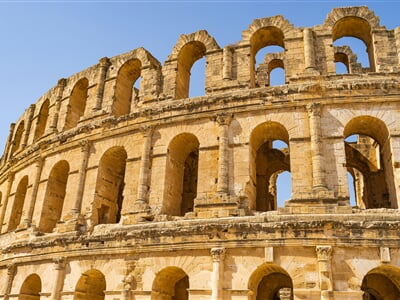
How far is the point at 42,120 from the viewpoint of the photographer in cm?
1922

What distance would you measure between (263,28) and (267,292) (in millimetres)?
8579

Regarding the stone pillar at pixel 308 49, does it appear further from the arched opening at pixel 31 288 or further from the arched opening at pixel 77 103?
the arched opening at pixel 31 288

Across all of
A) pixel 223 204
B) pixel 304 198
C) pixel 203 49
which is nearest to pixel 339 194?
pixel 304 198

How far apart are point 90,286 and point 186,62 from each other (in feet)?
27.2

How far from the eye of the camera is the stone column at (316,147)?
1104 centimetres

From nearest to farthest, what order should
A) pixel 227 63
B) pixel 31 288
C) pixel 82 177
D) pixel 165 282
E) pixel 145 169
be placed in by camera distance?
pixel 165 282 → pixel 145 169 → pixel 227 63 → pixel 31 288 → pixel 82 177

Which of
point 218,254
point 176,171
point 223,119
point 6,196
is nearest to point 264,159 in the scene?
point 223,119

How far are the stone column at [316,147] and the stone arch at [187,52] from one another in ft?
13.9

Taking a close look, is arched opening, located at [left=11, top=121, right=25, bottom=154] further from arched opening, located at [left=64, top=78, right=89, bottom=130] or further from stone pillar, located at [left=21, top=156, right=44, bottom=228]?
arched opening, located at [left=64, top=78, right=89, bottom=130]

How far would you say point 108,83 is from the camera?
1603 cm

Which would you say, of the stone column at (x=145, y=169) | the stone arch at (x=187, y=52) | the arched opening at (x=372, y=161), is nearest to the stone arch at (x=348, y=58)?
the arched opening at (x=372, y=161)

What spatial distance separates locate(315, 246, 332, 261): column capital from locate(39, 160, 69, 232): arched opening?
986 centimetres

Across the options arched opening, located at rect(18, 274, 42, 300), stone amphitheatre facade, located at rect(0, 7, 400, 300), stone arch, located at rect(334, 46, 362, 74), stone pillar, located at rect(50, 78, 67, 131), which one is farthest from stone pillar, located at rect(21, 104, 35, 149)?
stone arch, located at rect(334, 46, 362, 74)

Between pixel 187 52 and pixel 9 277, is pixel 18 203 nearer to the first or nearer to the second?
pixel 9 277
